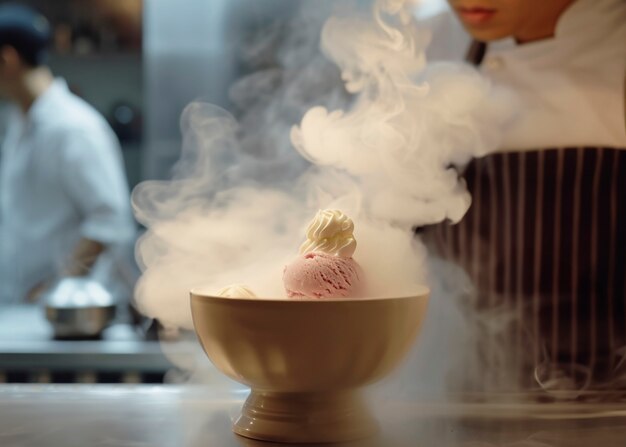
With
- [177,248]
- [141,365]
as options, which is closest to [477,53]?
[177,248]

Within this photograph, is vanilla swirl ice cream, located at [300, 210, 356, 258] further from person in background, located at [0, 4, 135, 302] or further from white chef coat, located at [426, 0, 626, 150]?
person in background, located at [0, 4, 135, 302]

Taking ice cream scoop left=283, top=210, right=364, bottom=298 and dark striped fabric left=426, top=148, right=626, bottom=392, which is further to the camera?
dark striped fabric left=426, top=148, right=626, bottom=392

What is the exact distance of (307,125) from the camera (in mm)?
1127

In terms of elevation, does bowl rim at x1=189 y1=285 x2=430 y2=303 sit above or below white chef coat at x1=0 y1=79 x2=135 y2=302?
above

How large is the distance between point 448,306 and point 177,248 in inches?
24.0

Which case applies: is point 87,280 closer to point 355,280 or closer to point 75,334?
point 75,334

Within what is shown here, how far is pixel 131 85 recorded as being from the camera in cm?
307

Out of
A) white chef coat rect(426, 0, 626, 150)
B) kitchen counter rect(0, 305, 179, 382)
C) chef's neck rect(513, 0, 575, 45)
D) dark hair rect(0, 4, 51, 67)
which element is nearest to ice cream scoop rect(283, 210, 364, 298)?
white chef coat rect(426, 0, 626, 150)

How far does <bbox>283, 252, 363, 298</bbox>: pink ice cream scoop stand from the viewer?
0.88 m

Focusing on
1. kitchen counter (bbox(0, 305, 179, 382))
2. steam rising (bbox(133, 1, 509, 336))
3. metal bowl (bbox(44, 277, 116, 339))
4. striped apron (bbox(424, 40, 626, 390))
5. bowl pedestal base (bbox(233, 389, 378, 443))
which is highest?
steam rising (bbox(133, 1, 509, 336))

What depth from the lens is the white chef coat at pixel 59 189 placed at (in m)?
2.41

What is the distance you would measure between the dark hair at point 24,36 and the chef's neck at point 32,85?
3 centimetres

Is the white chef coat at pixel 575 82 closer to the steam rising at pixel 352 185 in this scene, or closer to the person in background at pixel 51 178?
the steam rising at pixel 352 185

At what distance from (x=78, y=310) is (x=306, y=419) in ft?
4.51
